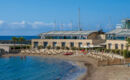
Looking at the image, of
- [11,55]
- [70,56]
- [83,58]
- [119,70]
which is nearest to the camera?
[119,70]

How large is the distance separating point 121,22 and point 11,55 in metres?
36.3

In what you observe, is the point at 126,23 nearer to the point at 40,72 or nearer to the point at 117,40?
the point at 117,40

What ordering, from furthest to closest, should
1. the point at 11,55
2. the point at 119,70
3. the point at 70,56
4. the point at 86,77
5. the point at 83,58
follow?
1. the point at 11,55
2. the point at 70,56
3. the point at 83,58
4. the point at 119,70
5. the point at 86,77

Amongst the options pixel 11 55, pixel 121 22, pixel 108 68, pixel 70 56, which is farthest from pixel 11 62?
pixel 121 22

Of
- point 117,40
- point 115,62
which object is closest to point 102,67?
point 115,62

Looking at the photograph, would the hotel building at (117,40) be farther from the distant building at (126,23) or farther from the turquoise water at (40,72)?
the turquoise water at (40,72)

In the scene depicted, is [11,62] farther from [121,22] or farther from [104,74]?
[121,22]

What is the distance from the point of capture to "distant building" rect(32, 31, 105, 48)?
66375 millimetres

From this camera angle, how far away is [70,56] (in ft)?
190

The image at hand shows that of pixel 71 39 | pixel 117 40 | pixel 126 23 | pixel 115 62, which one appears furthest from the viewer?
pixel 71 39

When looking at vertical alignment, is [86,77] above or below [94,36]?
below

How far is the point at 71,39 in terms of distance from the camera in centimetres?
A: 6875

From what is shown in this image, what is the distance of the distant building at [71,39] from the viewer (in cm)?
6638

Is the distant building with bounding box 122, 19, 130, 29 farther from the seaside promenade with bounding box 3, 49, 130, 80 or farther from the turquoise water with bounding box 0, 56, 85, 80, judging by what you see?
the turquoise water with bounding box 0, 56, 85, 80
